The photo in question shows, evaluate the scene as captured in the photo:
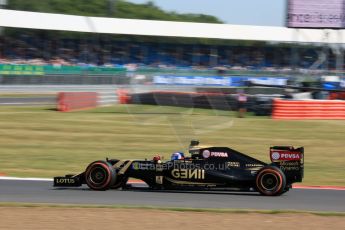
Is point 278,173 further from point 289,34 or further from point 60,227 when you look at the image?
point 289,34

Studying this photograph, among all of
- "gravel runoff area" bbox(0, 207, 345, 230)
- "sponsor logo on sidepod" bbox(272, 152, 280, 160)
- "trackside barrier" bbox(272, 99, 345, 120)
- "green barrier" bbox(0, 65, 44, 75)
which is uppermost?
"green barrier" bbox(0, 65, 44, 75)

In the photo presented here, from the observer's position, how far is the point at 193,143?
9422mm

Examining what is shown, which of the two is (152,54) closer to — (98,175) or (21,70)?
(21,70)

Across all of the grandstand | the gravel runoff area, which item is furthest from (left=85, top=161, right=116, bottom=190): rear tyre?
the grandstand

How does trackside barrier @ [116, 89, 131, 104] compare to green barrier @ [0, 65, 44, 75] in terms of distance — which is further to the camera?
green barrier @ [0, 65, 44, 75]

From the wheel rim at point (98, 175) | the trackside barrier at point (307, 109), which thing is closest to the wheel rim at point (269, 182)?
the wheel rim at point (98, 175)

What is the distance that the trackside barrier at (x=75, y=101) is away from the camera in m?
23.8

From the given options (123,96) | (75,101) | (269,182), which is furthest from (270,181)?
(123,96)

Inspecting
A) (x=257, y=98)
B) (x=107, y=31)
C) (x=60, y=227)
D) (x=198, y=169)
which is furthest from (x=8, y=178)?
(x=107, y=31)

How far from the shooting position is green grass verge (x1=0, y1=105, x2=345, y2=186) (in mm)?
13266

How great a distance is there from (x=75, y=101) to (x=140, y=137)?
7.77 m

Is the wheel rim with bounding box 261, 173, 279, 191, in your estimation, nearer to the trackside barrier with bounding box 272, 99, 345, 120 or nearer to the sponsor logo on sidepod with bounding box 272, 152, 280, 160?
the sponsor logo on sidepod with bounding box 272, 152, 280, 160

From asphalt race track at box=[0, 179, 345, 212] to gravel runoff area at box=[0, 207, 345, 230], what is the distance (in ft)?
1.98

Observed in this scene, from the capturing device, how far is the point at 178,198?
29.5 feet
